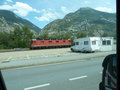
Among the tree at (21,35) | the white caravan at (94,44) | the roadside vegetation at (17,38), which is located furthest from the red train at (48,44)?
the white caravan at (94,44)

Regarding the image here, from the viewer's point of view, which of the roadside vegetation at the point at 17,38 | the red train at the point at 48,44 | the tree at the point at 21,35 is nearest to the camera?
the red train at the point at 48,44

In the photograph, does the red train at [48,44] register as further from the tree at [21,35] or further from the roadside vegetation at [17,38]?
the tree at [21,35]

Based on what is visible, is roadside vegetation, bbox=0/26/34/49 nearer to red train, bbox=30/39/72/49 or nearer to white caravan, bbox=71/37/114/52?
red train, bbox=30/39/72/49

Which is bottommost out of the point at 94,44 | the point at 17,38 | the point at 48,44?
the point at 94,44

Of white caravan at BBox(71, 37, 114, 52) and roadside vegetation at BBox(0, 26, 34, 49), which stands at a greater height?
roadside vegetation at BBox(0, 26, 34, 49)

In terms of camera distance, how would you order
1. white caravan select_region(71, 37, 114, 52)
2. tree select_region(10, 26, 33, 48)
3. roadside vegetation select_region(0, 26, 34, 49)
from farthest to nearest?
tree select_region(10, 26, 33, 48), roadside vegetation select_region(0, 26, 34, 49), white caravan select_region(71, 37, 114, 52)

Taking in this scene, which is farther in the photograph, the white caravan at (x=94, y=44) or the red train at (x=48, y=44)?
the red train at (x=48, y=44)

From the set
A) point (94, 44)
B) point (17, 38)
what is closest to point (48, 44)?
point (17, 38)

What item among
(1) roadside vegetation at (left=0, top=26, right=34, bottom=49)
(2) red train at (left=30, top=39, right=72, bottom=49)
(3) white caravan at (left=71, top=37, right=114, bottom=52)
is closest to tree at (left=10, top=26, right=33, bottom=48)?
(1) roadside vegetation at (left=0, top=26, right=34, bottom=49)

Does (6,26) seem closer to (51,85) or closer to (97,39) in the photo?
(97,39)

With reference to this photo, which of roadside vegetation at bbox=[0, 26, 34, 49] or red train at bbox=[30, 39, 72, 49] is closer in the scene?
red train at bbox=[30, 39, 72, 49]

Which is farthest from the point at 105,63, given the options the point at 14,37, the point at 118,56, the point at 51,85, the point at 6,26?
the point at 6,26

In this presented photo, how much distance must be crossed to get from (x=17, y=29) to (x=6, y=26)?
98.3m

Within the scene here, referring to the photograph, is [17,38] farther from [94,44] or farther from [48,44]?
[94,44]
